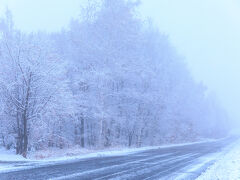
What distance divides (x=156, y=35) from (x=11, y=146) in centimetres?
2433

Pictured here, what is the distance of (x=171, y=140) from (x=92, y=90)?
67.4 feet

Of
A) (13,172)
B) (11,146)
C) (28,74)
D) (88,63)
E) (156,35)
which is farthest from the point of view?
(156,35)

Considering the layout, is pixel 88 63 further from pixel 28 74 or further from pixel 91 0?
pixel 28 74

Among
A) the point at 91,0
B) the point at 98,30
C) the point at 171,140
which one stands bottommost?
the point at 171,140

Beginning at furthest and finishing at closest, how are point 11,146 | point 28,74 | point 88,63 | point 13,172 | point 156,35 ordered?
point 156,35 < point 88,63 < point 11,146 < point 28,74 < point 13,172

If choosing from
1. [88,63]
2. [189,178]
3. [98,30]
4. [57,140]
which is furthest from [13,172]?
[98,30]

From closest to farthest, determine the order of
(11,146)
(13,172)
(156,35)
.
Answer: (13,172)
(11,146)
(156,35)

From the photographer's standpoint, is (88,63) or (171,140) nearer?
(88,63)

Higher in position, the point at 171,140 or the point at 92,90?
the point at 92,90

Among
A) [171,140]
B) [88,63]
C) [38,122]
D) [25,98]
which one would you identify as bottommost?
[171,140]

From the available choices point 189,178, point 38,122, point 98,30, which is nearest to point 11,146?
point 38,122

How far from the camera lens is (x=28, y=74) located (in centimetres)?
1797

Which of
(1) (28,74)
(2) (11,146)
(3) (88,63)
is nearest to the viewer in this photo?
(1) (28,74)

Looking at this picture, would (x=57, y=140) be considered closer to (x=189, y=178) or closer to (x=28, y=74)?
(x=28, y=74)
